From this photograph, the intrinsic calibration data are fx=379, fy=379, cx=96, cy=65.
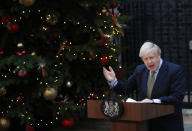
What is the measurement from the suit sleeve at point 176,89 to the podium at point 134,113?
13 centimetres

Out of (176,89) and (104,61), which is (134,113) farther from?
(104,61)

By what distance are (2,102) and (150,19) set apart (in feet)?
16.3

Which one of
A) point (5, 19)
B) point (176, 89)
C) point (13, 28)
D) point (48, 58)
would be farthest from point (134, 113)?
point (5, 19)

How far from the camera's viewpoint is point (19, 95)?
531 centimetres

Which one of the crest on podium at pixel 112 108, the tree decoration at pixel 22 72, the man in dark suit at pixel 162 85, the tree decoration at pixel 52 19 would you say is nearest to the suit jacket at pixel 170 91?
the man in dark suit at pixel 162 85

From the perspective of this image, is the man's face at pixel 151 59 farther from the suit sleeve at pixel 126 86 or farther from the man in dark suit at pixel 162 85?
the suit sleeve at pixel 126 86

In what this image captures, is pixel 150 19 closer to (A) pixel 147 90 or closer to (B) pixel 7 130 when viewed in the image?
(B) pixel 7 130

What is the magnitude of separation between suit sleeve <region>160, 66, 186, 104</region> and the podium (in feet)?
0.43

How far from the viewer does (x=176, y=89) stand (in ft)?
11.0

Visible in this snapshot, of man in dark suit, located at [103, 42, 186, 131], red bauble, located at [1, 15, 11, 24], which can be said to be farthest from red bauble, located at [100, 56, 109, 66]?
man in dark suit, located at [103, 42, 186, 131]

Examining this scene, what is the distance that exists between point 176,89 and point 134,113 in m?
0.72

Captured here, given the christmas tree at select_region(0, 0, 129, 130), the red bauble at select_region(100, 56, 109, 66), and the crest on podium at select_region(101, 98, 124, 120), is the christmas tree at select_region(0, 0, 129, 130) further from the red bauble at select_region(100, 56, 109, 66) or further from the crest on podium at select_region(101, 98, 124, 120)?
the crest on podium at select_region(101, 98, 124, 120)

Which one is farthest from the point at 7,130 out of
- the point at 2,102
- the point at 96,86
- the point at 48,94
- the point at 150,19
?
the point at 150,19

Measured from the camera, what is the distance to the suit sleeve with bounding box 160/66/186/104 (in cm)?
330
